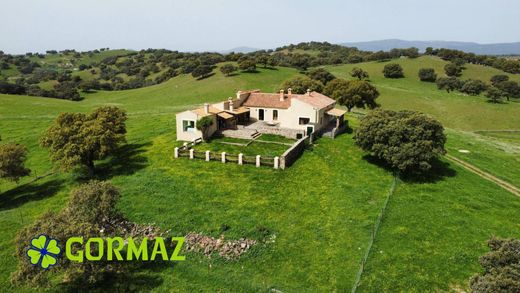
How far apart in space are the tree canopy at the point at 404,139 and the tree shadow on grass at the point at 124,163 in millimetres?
24679

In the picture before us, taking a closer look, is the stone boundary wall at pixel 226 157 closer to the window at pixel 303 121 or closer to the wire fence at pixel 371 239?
the wire fence at pixel 371 239

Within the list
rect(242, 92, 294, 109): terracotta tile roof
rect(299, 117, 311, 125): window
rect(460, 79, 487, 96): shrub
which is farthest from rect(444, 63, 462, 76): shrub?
rect(299, 117, 311, 125): window

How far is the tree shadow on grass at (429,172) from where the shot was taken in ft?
106

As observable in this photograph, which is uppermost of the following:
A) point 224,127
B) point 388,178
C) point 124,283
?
point 224,127

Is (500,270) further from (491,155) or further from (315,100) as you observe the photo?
(315,100)

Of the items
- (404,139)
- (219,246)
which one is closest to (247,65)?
(404,139)

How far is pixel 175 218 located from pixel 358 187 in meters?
16.7

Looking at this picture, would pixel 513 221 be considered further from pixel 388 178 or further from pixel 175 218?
pixel 175 218

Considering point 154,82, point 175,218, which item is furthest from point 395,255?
point 154,82

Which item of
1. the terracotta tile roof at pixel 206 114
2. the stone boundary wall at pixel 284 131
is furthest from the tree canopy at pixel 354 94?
the terracotta tile roof at pixel 206 114

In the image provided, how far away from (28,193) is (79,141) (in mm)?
7324

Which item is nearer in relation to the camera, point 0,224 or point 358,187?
point 0,224

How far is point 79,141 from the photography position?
34469 millimetres

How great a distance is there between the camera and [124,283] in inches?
818
